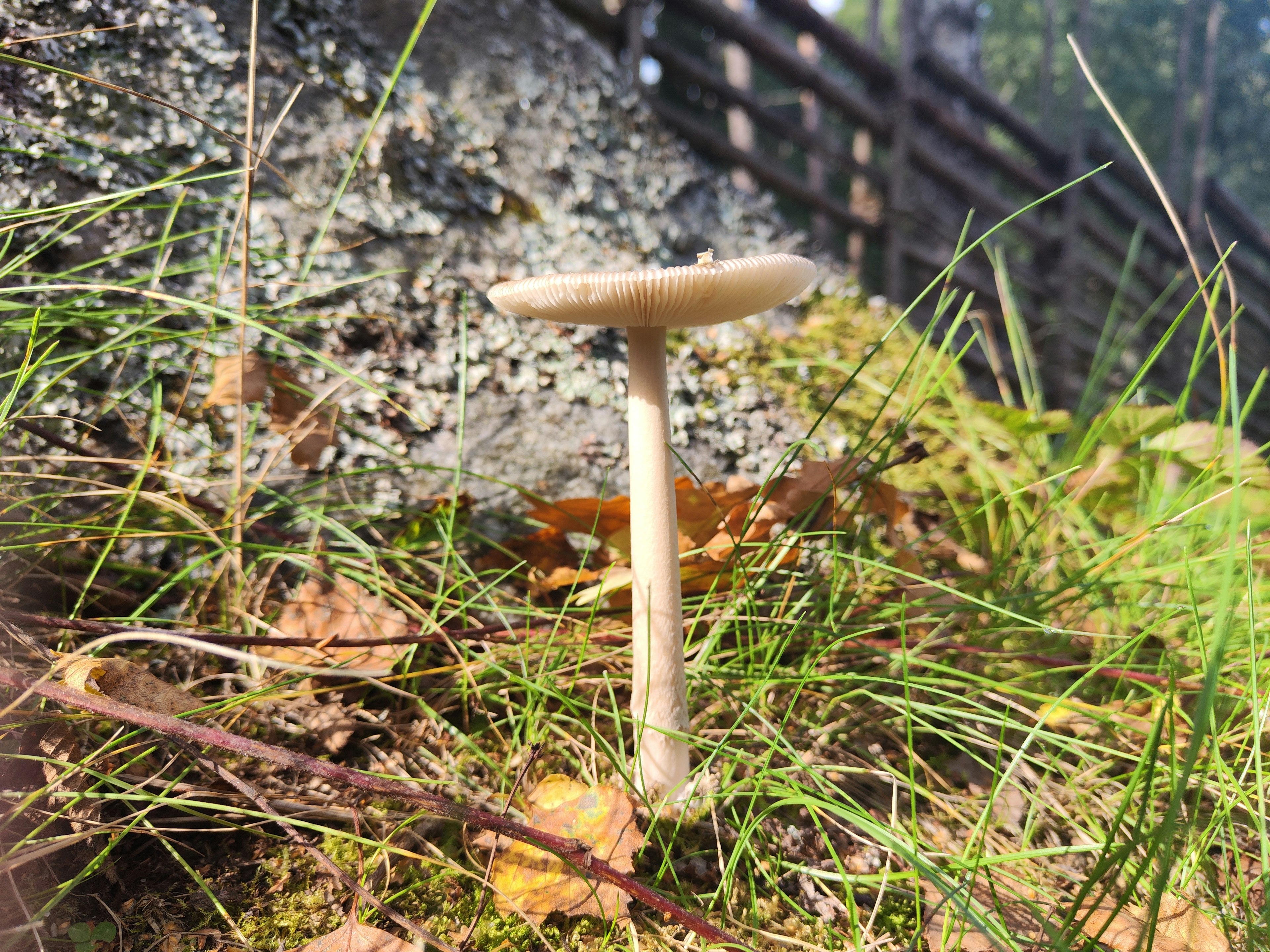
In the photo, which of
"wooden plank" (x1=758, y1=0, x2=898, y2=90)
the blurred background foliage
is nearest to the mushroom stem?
"wooden plank" (x1=758, y1=0, x2=898, y2=90)

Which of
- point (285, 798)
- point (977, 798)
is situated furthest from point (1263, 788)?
point (285, 798)

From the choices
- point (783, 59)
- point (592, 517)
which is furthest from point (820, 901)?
point (783, 59)

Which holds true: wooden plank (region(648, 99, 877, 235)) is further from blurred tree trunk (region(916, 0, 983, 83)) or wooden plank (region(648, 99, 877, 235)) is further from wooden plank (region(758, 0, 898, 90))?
blurred tree trunk (region(916, 0, 983, 83))

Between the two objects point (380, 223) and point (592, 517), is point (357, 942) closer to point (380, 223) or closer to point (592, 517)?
point (592, 517)

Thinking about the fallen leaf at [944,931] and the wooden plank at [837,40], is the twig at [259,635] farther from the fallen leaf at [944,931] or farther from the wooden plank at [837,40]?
the wooden plank at [837,40]

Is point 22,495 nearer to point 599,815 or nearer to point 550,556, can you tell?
point 550,556

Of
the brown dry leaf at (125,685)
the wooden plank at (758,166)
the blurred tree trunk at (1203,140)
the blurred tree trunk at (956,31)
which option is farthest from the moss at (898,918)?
the blurred tree trunk at (1203,140)
